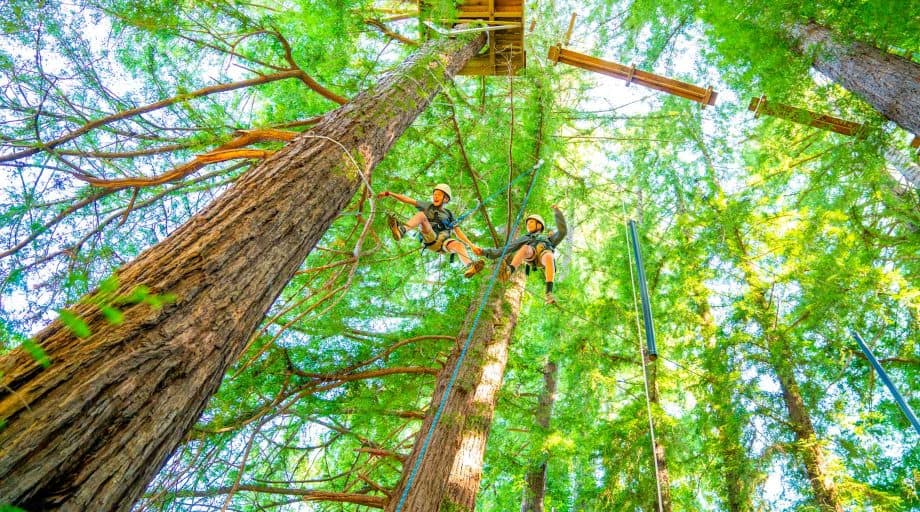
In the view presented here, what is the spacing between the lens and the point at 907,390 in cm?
625

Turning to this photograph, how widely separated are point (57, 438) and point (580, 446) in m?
6.86

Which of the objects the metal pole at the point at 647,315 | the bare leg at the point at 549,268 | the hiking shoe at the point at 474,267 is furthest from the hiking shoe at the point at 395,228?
the metal pole at the point at 647,315

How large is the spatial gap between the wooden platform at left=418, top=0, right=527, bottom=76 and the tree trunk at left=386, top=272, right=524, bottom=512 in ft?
11.4

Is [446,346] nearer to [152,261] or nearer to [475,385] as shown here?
[475,385]

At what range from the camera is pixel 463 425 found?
13.6 feet

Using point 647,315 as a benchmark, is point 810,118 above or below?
above

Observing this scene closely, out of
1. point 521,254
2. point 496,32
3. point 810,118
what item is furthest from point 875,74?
point 496,32

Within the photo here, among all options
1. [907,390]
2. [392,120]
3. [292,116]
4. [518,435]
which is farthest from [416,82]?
[907,390]

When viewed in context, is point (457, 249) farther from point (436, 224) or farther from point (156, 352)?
point (156, 352)

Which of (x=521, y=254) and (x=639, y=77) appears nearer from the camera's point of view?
(x=521, y=254)

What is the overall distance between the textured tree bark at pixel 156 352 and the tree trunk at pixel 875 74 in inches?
201

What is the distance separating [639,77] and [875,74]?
2635 millimetres

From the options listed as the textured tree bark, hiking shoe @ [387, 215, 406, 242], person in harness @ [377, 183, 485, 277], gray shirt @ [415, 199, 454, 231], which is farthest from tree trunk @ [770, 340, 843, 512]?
the textured tree bark

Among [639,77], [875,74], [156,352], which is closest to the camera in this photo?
[156,352]
